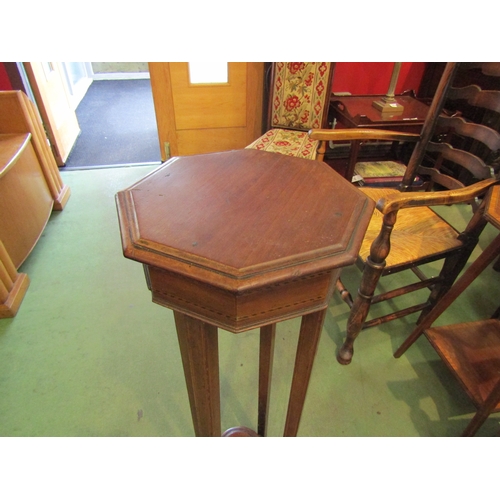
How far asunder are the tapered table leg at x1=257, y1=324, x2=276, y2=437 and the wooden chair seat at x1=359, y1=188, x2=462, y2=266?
23.1 inches

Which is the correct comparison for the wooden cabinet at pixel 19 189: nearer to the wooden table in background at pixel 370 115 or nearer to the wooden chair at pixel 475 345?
the wooden table in background at pixel 370 115

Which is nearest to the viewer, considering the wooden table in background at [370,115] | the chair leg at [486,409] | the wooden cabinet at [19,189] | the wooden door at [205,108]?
the chair leg at [486,409]

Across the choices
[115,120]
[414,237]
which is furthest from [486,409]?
[115,120]

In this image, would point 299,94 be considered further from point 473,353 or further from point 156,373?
point 156,373

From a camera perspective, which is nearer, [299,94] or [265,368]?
[265,368]

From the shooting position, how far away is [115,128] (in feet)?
11.9

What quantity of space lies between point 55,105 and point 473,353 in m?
3.38

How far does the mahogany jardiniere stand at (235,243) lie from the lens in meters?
0.55

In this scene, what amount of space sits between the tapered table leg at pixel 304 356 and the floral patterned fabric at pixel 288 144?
1.51m

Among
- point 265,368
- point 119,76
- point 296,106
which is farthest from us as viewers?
point 119,76

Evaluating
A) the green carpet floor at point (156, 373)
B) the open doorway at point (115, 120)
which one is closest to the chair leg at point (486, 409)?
the green carpet floor at point (156, 373)

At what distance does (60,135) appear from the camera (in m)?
2.88
